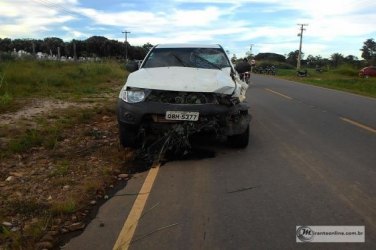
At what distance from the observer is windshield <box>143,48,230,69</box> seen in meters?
8.44

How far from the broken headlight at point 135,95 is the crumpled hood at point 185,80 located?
0.26 feet

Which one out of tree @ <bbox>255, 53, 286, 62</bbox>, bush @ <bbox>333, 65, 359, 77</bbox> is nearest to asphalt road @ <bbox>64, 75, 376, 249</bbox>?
bush @ <bbox>333, 65, 359, 77</bbox>

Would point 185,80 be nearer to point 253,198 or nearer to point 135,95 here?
point 135,95

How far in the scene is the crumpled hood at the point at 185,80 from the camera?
22.8 feet

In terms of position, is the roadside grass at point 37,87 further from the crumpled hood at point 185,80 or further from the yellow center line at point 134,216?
the yellow center line at point 134,216

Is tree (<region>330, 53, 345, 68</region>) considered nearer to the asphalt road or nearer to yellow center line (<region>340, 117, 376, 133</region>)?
yellow center line (<region>340, 117, 376, 133</region>)

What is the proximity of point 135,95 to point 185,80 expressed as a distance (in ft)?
2.56

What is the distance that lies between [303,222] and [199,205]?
3.72ft

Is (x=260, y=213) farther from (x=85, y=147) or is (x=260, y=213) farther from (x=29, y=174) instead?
(x=85, y=147)

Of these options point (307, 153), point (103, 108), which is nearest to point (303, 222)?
point (307, 153)

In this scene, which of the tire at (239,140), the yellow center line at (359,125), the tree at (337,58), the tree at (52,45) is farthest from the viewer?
the tree at (337,58)

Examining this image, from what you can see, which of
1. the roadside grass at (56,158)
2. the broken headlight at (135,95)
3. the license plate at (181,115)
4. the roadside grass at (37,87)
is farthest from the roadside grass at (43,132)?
the license plate at (181,115)

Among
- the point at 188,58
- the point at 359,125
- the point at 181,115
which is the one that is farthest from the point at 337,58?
the point at 181,115

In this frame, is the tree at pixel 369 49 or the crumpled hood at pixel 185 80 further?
the tree at pixel 369 49
